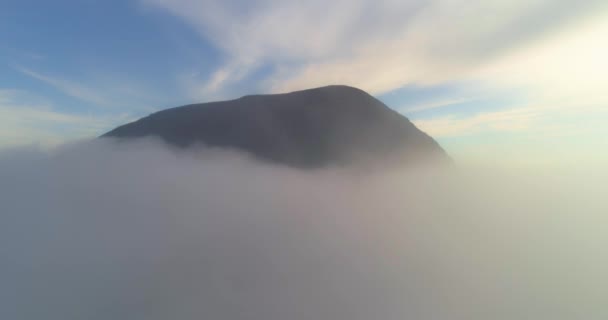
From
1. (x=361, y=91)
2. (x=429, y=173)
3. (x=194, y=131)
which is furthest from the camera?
(x=429, y=173)

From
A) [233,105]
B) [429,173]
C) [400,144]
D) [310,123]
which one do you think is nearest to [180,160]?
[233,105]

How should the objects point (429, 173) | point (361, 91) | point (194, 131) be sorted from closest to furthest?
point (194, 131) → point (361, 91) → point (429, 173)

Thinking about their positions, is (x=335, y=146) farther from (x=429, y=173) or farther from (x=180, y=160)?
(x=180, y=160)

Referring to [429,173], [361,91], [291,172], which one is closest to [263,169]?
[291,172]

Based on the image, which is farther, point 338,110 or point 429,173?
point 429,173

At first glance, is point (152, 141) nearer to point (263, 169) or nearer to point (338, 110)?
point (263, 169)

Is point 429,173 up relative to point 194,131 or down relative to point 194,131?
down

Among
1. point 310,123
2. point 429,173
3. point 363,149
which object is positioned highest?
point 310,123
